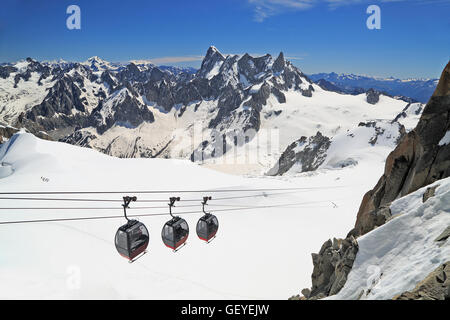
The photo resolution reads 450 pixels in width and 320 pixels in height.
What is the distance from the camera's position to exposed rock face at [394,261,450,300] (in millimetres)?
6688

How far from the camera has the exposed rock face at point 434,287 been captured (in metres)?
6.69

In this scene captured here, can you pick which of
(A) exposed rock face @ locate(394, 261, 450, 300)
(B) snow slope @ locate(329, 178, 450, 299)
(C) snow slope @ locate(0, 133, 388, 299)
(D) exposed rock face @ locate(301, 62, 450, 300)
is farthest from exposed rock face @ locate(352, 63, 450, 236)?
(C) snow slope @ locate(0, 133, 388, 299)

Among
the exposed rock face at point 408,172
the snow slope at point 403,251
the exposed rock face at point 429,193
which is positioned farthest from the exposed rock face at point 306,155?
the snow slope at point 403,251

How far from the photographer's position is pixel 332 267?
1351 centimetres

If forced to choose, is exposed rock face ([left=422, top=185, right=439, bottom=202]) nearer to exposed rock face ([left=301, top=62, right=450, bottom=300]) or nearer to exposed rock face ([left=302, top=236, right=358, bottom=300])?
exposed rock face ([left=301, top=62, right=450, bottom=300])

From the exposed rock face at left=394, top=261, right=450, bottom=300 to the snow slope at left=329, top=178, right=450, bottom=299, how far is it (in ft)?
1.51

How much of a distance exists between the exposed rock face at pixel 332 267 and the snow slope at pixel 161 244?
4081 mm

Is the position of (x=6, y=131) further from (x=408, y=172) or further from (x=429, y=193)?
(x=429, y=193)

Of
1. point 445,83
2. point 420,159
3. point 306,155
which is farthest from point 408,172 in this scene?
point 306,155

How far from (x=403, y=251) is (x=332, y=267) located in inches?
177

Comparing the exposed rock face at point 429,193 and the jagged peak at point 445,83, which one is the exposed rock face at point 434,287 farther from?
the jagged peak at point 445,83
